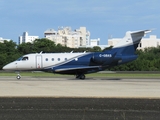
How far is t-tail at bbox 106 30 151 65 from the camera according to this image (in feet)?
130

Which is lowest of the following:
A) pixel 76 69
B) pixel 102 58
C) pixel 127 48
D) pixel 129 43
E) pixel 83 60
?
pixel 76 69

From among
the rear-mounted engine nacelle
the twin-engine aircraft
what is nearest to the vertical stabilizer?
the twin-engine aircraft

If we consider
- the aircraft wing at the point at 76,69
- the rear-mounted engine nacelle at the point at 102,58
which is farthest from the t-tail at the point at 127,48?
the aircraft wing at the point at 76,69

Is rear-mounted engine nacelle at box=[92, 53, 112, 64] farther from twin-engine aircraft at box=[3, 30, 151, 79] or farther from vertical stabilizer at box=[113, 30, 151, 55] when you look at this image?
vertical stabilizer at box=[113, 30, 151, 55]

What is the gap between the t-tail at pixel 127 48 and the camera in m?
39.5

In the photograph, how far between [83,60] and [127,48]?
513 centimetres

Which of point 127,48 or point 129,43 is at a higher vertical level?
point 129,43

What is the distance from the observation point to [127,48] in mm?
39812

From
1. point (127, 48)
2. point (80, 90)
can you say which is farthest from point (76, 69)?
point (80, 90)

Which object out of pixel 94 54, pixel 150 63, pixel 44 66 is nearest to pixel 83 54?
pixel 94 54

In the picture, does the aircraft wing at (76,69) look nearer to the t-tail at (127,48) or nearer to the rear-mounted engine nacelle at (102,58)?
the rear-mounted engine nacelle at (102,58)

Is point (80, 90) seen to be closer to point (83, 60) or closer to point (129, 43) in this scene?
point (83, 60)
